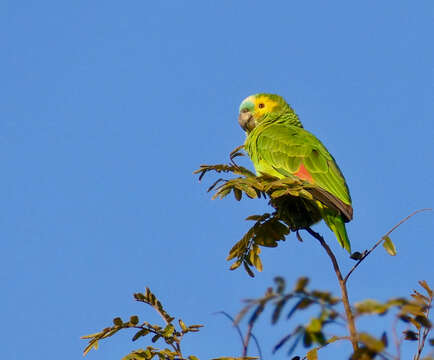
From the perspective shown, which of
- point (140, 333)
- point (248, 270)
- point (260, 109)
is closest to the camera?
point (140, 333)

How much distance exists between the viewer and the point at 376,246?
2.81 metres

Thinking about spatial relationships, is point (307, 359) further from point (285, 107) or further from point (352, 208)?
point (285, 107)

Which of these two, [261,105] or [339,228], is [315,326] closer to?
[339,228]

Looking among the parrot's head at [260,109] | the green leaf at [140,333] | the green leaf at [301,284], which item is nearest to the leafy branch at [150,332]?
the green leaf at [140,333]

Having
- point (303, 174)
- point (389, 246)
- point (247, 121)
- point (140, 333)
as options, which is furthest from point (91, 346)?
point (247, 121)

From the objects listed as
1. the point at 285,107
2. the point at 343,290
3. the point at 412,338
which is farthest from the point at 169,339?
the point at 285,107

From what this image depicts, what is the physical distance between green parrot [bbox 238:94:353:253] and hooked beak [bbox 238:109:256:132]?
63 mm

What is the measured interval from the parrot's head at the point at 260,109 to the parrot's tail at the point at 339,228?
224cm

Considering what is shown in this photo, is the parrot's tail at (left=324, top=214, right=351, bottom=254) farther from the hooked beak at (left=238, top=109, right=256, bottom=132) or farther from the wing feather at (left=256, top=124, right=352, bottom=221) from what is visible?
the hooked beak at (left=238, top=109, right=256, bottom=132)

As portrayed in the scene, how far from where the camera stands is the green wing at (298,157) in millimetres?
4895

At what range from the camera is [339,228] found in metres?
4.58

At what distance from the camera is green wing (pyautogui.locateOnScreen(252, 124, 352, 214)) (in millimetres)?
4895

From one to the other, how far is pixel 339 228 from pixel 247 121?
2.63 meters

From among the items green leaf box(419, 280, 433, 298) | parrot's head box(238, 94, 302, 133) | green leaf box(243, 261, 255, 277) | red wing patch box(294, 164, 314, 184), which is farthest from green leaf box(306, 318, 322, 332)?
parrot's head box(238, 94, 302, 133)
